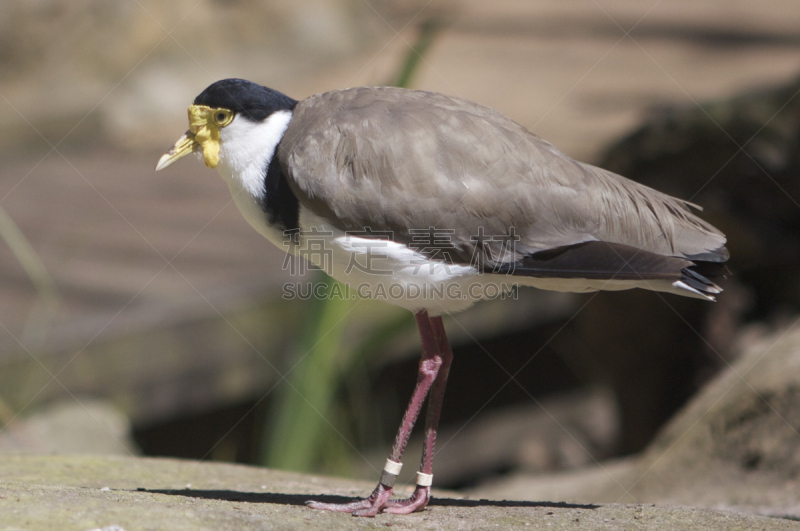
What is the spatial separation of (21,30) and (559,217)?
9.24 meters

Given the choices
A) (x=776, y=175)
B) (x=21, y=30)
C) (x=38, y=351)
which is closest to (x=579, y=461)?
(x=776, y=175)

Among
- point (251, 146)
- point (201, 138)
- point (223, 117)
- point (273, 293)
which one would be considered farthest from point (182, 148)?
point (273, 293)

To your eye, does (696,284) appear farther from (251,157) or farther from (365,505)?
(251,157)

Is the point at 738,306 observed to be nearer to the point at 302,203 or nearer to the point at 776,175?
the point at 776,175

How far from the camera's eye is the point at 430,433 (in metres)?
3.59

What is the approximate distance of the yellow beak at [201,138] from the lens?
3.48 metres

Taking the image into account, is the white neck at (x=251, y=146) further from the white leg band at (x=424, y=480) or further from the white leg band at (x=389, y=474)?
the white leg band at (x=424, y=480)

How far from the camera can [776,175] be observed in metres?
5.98

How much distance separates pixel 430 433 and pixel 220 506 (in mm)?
946

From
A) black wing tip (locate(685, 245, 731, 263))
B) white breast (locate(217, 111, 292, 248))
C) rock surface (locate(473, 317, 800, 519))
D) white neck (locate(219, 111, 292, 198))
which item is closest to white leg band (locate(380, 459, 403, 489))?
white breast (locate(217, 111, 292, 248))

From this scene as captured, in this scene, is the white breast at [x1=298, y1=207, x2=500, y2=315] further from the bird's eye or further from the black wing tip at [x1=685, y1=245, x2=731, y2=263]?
the black wing tip at [x1=685, y1=245, x2=731, y2=263]

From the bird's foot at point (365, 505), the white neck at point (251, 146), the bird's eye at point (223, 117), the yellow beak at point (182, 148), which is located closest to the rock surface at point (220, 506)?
the bird's foot at point (365, 505)

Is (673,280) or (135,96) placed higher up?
(135,96)

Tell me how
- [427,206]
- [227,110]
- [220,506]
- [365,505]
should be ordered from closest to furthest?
[220,506]
[427,206]
[365,505]
[227,110]
